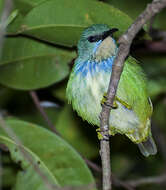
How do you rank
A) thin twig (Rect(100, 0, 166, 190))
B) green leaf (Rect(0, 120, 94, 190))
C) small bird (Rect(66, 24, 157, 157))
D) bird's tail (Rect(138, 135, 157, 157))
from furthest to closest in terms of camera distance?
1. bird's tail (Rect(138, 135, 157, 157))
2. green leaf (Rect(0, 120, 94, 190))
3. small bird (Rect(66, 24, 157, 157))
4. thin twig (Rect(100, 0, 166, 190))

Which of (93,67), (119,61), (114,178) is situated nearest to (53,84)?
(114,178)

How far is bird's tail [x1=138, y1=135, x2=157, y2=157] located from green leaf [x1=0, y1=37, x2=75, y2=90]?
44.6 inches

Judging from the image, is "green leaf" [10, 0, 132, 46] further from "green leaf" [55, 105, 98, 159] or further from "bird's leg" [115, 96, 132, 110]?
"green leaf" [55, 105, 98, 159]

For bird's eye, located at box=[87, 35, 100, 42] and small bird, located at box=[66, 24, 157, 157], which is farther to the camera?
bird's eye, located at box=[87, 35, 100, 42]

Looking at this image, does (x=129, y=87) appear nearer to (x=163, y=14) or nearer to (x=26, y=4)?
(x=26, y=4)

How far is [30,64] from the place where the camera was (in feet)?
14.8

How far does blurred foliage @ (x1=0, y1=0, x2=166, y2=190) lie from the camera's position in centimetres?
388

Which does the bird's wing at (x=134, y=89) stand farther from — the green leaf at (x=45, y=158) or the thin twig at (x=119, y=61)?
the green leaf at (x=45, y=158)

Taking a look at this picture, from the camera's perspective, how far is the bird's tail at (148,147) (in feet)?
13.7

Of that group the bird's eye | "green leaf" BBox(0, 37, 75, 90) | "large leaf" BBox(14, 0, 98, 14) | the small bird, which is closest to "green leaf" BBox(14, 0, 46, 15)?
"large leaf" BBox(14, 0, 98, 14)

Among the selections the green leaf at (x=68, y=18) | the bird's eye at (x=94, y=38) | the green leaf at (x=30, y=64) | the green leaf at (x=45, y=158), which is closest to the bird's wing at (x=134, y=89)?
the bird's eye at (x=94, y=38)

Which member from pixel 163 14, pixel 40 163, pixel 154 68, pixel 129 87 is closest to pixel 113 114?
pixel 129 87

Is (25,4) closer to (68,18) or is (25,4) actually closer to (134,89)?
(68,18)

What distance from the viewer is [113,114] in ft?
11.9
